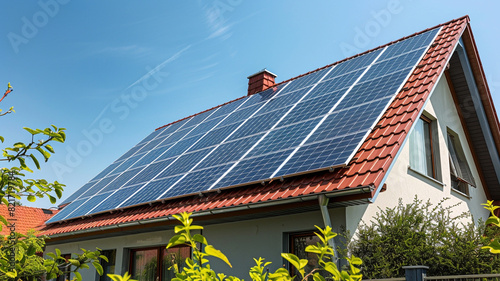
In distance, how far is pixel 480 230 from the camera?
6910mm

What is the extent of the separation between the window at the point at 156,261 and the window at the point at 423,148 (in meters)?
5.50

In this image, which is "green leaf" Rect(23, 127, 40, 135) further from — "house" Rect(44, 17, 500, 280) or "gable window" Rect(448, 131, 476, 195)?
"gable window" Rect(448, 131, 476, 195)

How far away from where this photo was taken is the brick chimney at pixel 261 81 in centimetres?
1622

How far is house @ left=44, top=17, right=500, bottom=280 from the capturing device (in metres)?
7.48

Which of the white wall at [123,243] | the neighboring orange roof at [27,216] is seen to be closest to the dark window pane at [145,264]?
the white wall at [123,243]

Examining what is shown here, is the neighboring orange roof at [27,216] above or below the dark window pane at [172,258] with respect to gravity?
above

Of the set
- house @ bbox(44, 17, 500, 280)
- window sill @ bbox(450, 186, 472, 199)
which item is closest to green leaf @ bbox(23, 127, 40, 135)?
house @ bbox(44, 17, 500, 280)

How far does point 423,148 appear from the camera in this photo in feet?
34.9

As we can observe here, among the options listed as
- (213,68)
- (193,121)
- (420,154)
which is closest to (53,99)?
(193,121)

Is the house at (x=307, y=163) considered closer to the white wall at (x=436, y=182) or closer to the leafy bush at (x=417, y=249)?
the white wall at (x=436, y=182)

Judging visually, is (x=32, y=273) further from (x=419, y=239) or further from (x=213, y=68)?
(x=213, y=68)

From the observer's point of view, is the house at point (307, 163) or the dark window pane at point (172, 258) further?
the dark window pane at point (172, 258)

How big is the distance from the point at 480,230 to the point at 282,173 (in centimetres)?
323

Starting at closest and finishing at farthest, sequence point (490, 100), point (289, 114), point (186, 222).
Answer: point (186, 222), point (289, 114), point (490, 100)
